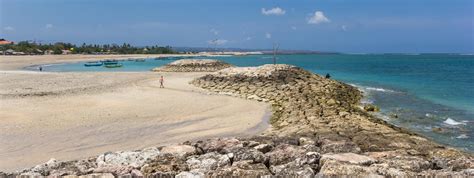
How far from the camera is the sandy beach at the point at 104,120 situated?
548 inches

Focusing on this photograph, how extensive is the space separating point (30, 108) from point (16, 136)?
5.90 meters

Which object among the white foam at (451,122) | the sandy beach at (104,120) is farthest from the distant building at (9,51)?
the white foam at (451,122)

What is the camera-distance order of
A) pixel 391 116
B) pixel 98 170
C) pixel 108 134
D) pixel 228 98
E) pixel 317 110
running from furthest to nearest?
pixel 228 98 < pixel 391 116 < pixel 317 110 < pixel 108 134 < pixel 98 170

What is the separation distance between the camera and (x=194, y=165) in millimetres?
9078

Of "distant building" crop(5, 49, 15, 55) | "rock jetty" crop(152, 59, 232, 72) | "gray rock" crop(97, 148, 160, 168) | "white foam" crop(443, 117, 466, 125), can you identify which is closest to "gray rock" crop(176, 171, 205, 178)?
"gray rock" crop(97, 148, 160, 168)

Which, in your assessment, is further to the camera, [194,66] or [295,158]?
[194,66]

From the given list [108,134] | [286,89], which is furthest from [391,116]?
[108,134]

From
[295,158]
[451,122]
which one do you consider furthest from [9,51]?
[295,158]

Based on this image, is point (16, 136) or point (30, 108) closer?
point (16, 136)

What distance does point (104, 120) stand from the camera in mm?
18281

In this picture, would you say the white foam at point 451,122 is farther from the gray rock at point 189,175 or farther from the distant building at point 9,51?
the distant building at point 9,51

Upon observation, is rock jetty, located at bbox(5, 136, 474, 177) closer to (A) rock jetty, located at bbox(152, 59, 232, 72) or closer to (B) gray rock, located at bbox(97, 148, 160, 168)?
(B) gray rock, located at bbox(97, 148, 160, 168)

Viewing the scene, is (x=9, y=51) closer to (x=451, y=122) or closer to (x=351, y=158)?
(x=451, y=122)

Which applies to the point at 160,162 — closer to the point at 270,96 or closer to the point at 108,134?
the point at 108,134
